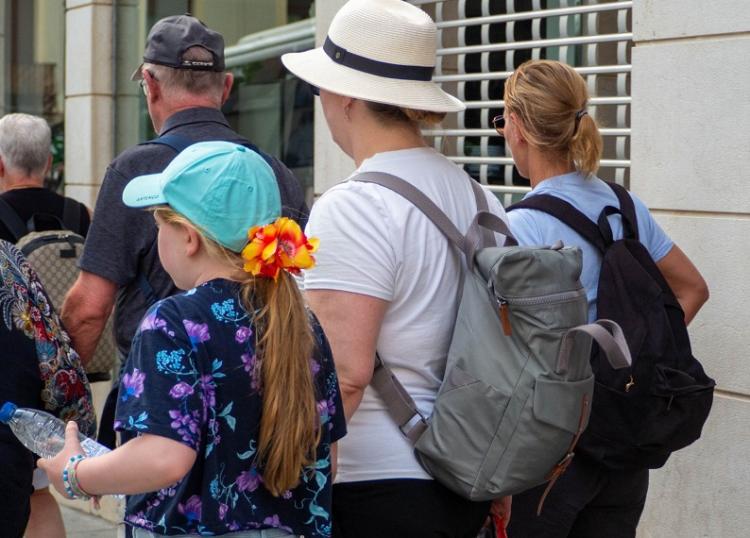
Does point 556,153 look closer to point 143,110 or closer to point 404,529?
point 404,529

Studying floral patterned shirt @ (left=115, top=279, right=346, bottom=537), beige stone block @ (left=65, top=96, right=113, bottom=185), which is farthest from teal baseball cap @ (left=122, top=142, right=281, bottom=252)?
beige stone block @ (left=65, top=96, right=113, bottom=185)

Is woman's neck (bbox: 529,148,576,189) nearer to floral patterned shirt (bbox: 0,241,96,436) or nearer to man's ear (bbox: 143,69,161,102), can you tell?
man's ear (bbox: 143,69,161,102)

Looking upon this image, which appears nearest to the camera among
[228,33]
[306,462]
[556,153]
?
[306,462]

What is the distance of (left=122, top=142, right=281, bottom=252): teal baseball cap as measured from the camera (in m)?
2.47

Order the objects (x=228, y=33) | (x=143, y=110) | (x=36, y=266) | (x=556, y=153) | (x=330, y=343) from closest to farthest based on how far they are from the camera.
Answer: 1. (x=330, y=343)
2. (x=556, y=153)
3. (x=36, y=266)
4. (x=228, y=33)
5. (x=143, y=110)

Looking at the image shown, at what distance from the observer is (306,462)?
2.48 metres

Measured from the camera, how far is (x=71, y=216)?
5.36 meters

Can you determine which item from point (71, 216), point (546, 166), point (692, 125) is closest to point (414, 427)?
point (546, 166)

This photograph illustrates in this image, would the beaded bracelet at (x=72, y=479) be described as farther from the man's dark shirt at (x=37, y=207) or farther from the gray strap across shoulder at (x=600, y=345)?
the man's dark shirt at (x=37, y=207)

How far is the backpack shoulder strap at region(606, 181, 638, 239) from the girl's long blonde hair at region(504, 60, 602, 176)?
13cm

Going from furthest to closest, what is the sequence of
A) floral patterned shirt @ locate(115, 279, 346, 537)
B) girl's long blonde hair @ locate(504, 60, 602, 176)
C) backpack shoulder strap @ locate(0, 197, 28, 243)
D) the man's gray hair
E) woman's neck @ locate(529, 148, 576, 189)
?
1. the man's gray hair
2. backpack shoulder strap @ locate(0, 197, 28, 243)
3. woman's neck @ locate(529, 148, 576, 189)
4. girl's long blonde hair @ locate(504, 60, 602, 176)
5. floral patterned shirt @ locate(115, 279, 346, 537)

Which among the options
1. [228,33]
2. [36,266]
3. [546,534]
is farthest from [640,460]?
[228,33]

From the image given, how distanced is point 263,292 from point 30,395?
1.39 metres

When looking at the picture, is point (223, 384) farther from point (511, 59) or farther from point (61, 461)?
point (511, 59)
